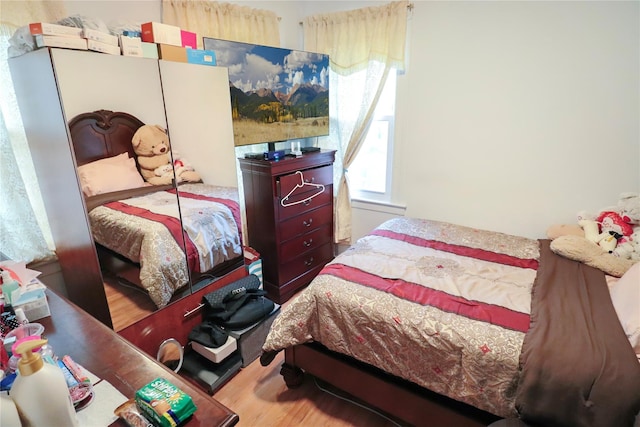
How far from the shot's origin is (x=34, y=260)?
1674 mm

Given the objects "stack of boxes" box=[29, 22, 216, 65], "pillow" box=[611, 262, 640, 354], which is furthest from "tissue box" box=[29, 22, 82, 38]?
"pillow" box=[611, 262, 640, 354]

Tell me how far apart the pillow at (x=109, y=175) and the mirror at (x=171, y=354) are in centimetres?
83

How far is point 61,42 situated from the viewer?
130 cm

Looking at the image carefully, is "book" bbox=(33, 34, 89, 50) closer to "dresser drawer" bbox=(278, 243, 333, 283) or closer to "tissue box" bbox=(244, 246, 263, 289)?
"tissue box" bbox=(244, 246, 263, 289)

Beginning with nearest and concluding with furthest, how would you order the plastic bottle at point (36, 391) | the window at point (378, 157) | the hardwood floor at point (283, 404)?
the plastic bottle at point (36, 391) → the hardwood floor at point (283, 404) → the window at point (378, 157)

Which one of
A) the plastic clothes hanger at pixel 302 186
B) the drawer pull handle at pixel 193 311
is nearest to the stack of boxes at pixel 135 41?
the plastic clothes hanger at pixel 302 186

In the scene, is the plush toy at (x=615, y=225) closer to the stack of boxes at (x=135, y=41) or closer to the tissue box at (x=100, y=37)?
the stack of boxes at (x=135, y=41)

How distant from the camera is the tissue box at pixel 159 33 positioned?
157 cm

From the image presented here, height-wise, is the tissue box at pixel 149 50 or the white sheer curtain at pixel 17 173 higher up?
the tissue box at pixel 149 50

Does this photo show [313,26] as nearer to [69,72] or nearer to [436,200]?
[436,200]

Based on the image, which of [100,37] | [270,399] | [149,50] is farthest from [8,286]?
[270,399]

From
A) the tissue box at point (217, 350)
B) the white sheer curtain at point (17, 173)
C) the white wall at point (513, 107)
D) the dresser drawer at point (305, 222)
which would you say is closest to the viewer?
the white sheer curtain at point (17, 173)

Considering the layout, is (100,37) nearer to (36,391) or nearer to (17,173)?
(17,173)

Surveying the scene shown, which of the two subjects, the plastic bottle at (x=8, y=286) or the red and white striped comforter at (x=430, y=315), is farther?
the red and white striped comforter at (x=430, y=315)
